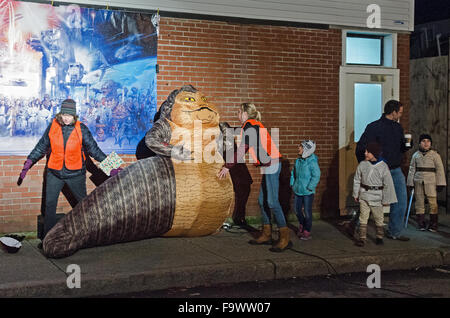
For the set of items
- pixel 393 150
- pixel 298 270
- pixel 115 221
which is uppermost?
pixel 393 150

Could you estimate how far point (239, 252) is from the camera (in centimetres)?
755

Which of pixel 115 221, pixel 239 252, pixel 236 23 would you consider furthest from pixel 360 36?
pixel 115 221

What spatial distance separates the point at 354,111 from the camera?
35.1 ft

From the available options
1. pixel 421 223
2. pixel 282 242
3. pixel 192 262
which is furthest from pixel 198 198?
pixel 421 223

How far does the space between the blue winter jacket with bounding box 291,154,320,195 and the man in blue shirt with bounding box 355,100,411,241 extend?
0.71 m

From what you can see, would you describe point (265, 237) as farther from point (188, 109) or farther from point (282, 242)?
point (188, 109)

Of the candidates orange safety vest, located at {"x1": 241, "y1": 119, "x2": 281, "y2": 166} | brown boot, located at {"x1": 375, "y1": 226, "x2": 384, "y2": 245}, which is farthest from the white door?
orange safety vest, located at {"x1": 241, "y1": 119, "x2": 281, "y2": 166}

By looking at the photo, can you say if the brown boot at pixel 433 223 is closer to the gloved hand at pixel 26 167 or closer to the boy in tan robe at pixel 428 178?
the boy in tan robe at pixel 428 178

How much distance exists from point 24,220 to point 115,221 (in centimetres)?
184

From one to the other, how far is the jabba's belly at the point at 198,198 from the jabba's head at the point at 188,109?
0.57 m

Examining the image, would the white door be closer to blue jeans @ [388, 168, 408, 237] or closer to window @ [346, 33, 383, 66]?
window @ [346, 33, 383, 66]

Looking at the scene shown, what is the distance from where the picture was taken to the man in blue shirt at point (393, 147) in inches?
336
